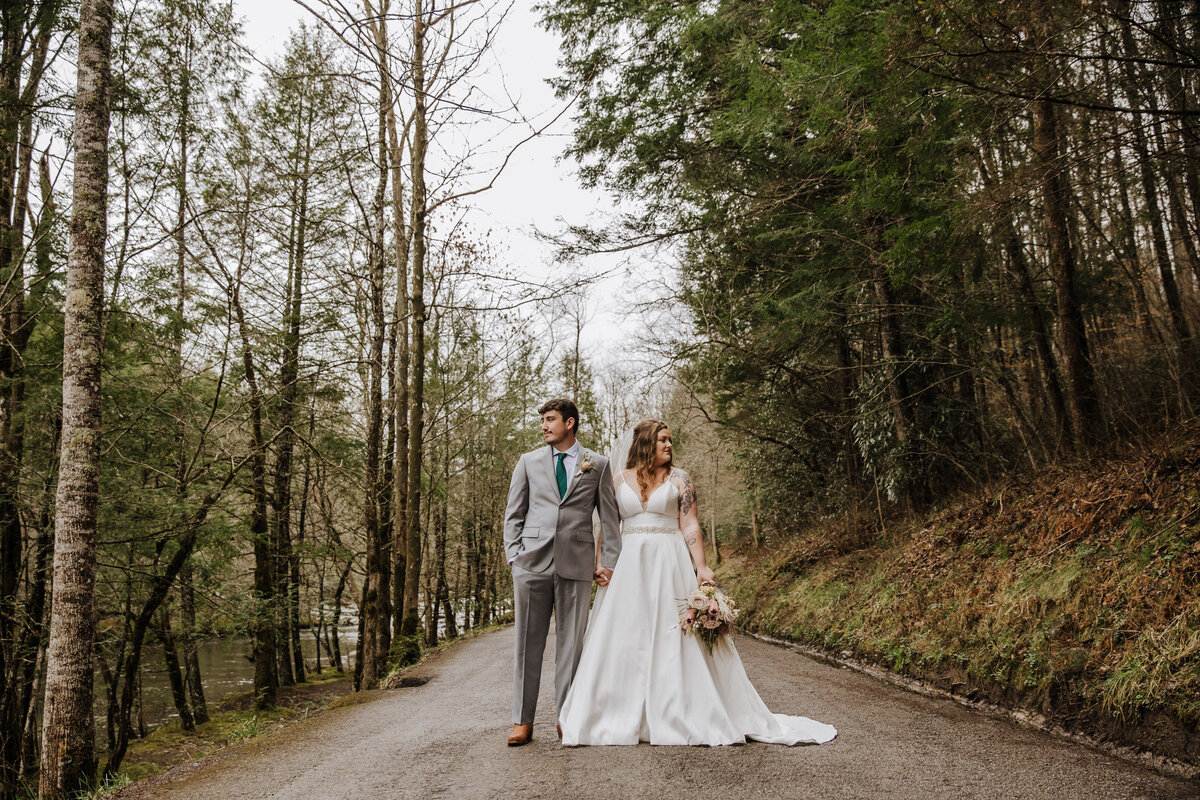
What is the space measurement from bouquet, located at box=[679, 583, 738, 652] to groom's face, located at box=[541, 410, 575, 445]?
4.86 feet

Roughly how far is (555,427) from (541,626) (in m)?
1.39

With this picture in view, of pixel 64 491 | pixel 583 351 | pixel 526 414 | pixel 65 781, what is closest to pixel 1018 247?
pixel 64 491

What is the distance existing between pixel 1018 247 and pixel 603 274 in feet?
23.3

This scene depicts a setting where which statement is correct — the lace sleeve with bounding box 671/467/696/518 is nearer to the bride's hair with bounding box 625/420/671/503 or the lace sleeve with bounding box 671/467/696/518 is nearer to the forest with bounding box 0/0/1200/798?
the bride's hair with bounding box 625/420/671/503

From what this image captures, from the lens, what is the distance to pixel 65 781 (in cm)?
568

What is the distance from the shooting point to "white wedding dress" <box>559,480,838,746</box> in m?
4.68

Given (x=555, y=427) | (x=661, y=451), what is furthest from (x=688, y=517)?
(x=555, y=427)

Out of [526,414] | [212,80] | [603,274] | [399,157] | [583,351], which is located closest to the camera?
[212,80]

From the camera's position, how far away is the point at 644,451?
218 inches

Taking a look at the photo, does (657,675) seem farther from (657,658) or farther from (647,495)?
(647,495)

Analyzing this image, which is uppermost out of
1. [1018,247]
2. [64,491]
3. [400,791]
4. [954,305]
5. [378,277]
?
[378,277]

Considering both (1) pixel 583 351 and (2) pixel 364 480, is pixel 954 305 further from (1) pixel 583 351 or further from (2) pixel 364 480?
(1) pixel 583 351

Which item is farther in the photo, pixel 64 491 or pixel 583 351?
pixel 583 351

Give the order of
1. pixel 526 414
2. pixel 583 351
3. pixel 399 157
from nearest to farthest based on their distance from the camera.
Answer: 1. pixel 399 157
2. pixel 526 414
3. pixel 583 351
